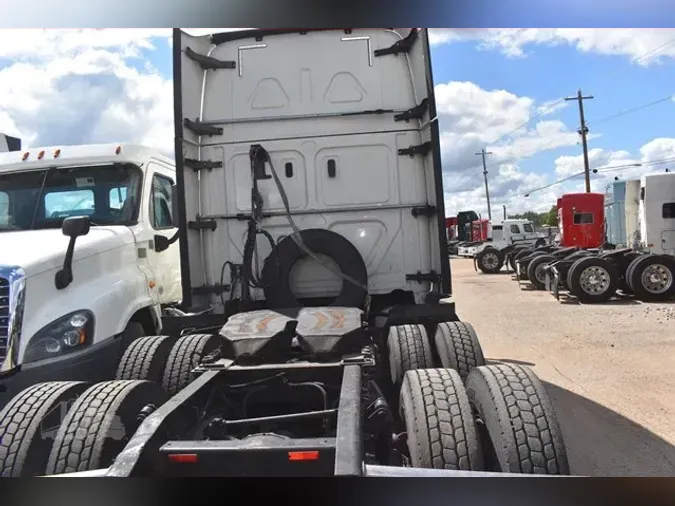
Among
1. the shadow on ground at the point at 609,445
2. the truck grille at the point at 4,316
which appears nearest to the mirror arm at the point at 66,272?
the truck grille at the point at 4,316

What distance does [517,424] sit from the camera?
2.59m

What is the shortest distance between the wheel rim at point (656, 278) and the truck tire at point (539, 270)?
11.9 ft

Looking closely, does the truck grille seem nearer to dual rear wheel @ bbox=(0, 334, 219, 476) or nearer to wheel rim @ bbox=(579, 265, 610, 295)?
dual rear wheel @ bbox=(0, 334, 219, 476)

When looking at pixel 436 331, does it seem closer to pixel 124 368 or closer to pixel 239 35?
pixel 124 368

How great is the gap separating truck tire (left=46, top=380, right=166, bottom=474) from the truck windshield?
2.74m

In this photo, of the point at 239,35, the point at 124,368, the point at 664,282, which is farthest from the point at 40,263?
the point at 664,282

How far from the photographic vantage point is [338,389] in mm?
3541

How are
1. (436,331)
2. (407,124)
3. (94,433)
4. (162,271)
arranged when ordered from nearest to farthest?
1. (94,433)
2. (436,331)
3. (407,124)
4. (162,271)

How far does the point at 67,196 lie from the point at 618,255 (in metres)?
12.8

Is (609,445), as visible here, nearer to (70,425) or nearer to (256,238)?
(256,238)

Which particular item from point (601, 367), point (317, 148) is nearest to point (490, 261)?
point (601, 367)

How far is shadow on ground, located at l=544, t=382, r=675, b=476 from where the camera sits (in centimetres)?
392

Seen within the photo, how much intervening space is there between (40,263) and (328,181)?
8.41 feet

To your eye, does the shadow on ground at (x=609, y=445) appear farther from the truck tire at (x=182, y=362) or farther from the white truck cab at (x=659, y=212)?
the white truck cab at (x=659, y=212)
